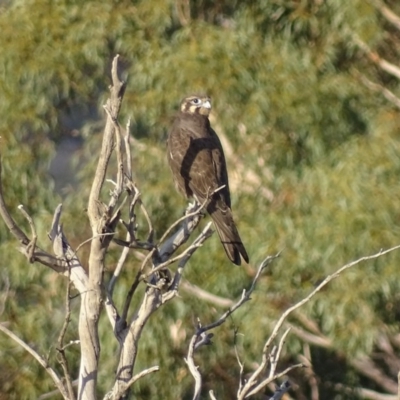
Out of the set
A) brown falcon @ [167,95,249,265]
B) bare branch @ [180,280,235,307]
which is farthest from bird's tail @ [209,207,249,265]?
bare branch @ [180,280,235,307]

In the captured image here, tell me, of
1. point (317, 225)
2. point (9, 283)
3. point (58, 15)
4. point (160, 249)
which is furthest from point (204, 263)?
point (160, 249)

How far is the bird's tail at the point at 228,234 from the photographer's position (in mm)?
5254

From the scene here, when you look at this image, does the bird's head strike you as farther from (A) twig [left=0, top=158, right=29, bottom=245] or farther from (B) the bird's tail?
(A) twig [left=0, top=158, right=29, bottom=245]

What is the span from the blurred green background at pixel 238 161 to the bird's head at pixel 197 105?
141cm

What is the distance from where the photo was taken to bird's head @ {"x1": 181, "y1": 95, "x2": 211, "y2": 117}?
6.46 meters

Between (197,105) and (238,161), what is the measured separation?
237cm

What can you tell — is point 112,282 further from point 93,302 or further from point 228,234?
point 228,234

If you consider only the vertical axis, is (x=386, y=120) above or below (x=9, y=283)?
above

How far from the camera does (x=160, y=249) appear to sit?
423 centimetres

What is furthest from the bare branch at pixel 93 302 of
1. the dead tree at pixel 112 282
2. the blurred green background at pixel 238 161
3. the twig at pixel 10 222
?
the blurred green background at pixel 238 161

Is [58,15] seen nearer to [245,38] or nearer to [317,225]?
[245,38]

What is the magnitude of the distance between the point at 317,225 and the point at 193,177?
1874 mm

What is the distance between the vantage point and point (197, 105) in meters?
6.50

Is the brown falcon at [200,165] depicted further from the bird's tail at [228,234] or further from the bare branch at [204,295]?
the bare branch at [204,295]
